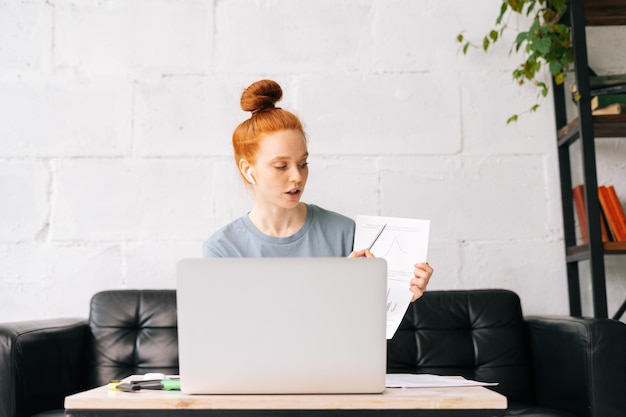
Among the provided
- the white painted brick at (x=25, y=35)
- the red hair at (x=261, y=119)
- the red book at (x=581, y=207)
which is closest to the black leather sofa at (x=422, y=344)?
the red book at (x=581, y=207)

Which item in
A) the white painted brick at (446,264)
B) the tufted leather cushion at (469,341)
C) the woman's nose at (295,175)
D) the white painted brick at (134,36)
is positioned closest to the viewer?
the woman's nose at (295,175)

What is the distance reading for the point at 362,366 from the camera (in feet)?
3.14

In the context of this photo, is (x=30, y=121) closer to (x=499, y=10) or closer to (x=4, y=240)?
(x=4, y=240)

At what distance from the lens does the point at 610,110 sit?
7.59 feet

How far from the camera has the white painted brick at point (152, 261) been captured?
253 cm

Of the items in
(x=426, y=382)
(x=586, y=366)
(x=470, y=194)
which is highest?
(x=470, y=194)

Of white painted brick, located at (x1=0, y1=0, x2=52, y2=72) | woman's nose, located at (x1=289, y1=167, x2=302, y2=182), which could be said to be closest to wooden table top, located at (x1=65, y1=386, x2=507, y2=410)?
woman's nose, located at (x1=289, y1=167, x2=302, y2=182)

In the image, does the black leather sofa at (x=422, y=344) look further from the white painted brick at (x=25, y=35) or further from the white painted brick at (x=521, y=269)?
the white painted brick at (x=25, y=35)

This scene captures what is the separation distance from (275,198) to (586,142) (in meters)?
1.14

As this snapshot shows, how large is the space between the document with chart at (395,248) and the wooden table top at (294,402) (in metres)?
0.30

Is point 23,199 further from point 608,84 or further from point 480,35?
point 608,84

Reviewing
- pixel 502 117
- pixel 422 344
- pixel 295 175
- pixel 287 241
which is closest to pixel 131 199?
pixel 287 241

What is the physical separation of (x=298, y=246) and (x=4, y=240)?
130cm

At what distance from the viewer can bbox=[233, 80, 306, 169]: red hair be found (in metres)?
1.79
